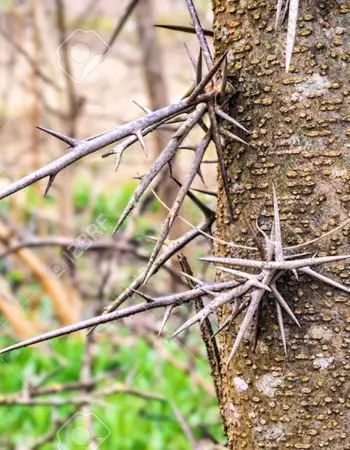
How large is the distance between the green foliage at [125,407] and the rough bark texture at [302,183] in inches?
58.5

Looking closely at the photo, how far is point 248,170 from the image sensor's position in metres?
0.61

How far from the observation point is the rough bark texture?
58 centimetres

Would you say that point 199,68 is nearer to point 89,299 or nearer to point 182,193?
point 182,193

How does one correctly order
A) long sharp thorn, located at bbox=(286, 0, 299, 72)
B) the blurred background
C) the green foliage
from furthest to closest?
the green foliage
the blurred background
long sharp thorn, located at bbox=(286, 0, 299, 72)

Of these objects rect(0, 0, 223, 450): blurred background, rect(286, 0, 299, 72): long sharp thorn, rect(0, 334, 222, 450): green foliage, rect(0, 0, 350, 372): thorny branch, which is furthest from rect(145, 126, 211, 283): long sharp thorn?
rect(0, 334, 222, 450): green foliage

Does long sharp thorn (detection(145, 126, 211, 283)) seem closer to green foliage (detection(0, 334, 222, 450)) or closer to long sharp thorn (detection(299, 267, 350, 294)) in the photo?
long sharp thorn (detection(299, 267, 350, 294))

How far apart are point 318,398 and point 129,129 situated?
26cm

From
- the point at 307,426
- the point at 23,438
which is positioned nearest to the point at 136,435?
the point at 23,438

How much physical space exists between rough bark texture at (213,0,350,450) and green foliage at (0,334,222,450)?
149cm

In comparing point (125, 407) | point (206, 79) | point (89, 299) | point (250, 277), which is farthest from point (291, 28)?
point (89, 299)

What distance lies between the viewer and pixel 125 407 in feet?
9.21

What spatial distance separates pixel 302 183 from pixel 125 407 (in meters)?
2.36

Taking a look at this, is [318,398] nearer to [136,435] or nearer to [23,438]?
[136,435]

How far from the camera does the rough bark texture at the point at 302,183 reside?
0.58 m
